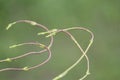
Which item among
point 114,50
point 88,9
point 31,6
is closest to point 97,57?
point 114,50

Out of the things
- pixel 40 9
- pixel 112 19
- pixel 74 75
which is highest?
pixel 40 9

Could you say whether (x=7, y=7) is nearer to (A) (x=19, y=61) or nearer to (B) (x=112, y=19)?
(A) (x=19, y=61)

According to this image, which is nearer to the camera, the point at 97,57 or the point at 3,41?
the point at 3,41

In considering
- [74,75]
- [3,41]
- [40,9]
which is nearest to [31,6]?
[40,9]

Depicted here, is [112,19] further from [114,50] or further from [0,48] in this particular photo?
[0,48]

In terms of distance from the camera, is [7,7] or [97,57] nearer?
[7,7]

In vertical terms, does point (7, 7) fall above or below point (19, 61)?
above
